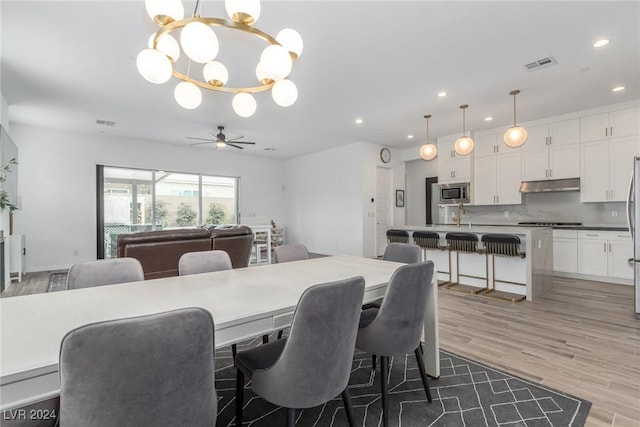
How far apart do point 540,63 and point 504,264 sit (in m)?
2.48

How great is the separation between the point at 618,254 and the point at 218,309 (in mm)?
5832

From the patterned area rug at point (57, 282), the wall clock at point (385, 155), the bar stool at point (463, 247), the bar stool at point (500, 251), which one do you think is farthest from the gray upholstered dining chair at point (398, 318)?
the wall clock at point (385, 155)

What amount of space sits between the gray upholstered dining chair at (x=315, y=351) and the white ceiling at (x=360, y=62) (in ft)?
7.57

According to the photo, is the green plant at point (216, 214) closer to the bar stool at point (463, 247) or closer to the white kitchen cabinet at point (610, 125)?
the bar stool at point (463, 247)

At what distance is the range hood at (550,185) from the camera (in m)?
5.02

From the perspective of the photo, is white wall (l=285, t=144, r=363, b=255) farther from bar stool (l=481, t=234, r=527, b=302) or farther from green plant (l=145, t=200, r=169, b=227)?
green plant (l=145, t=200, r=169, b=227)

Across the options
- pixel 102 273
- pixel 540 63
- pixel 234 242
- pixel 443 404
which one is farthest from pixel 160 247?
pixel 540 63

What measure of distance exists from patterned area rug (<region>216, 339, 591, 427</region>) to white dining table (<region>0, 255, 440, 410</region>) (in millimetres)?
206

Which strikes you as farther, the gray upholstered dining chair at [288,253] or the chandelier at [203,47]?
the gray upholstered dining chair at [288,253]

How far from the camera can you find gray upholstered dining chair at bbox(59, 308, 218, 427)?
30.5 inches

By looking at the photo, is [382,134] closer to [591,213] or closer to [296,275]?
[591,213]

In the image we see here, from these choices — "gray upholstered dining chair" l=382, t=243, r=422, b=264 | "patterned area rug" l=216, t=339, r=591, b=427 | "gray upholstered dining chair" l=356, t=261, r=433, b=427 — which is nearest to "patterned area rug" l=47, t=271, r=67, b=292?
"patterned area rug" l=216, t=339, r=591, b=427

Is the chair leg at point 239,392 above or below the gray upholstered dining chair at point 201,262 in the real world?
below

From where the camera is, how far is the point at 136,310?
127cm
